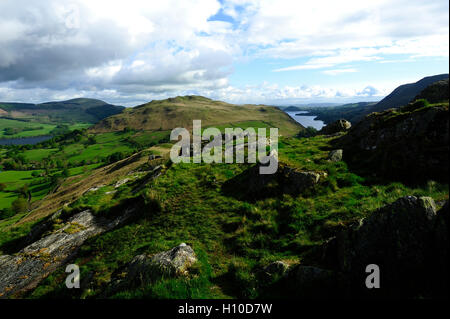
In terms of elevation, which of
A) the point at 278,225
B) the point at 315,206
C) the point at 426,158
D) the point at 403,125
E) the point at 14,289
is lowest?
the point at 14,289

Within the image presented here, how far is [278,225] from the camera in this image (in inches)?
452

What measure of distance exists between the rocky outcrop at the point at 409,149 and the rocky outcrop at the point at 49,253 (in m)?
17.0

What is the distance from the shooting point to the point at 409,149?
12.1 metres

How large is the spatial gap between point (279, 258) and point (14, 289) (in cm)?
1516

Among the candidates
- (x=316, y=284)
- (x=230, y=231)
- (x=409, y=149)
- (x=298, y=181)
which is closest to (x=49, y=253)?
(x=230, y=231)

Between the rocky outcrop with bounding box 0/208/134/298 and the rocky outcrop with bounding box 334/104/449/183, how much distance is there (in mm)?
17004

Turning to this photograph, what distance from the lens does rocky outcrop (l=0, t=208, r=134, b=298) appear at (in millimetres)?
13438

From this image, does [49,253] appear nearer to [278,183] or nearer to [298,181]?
[278,183]

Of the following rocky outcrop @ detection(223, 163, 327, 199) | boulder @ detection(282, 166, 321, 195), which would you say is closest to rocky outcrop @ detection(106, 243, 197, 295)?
rocky outcrop @ detection(223, 163, 327, 199)

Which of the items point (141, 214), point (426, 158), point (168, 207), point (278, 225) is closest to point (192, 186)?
point (168, 207)

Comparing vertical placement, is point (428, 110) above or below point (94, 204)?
above

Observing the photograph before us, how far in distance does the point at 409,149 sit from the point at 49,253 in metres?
22.9

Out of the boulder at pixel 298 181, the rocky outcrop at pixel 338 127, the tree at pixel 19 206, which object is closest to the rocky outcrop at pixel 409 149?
the boulder at pixel 298 181
